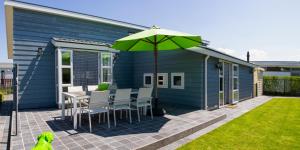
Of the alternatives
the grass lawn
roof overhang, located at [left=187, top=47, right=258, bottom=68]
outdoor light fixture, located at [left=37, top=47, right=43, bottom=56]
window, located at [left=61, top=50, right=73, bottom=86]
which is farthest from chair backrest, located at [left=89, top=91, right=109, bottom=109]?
outdoor light fixture, located at [left=37, top=47, right=43, bottom=56]

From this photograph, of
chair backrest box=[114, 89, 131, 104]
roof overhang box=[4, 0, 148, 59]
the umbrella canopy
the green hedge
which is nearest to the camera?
chair backrest box=[114, 89, 131, 104]

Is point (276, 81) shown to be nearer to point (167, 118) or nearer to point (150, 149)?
point (167, 118)

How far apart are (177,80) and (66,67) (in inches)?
183

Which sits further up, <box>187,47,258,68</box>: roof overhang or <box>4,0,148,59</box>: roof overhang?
<box>4,0,148,59</box>: roof overhang

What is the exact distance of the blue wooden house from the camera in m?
6.86

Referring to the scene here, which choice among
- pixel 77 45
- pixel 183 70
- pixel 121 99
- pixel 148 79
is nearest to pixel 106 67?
pixel 77 45

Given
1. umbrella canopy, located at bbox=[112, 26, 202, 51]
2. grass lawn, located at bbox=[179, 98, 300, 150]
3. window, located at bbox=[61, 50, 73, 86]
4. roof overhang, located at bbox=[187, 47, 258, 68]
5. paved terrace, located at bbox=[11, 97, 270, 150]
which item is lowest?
grass lawn, located at bbox=[179, 98, 300, 150]

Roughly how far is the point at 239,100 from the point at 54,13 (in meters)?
10.4

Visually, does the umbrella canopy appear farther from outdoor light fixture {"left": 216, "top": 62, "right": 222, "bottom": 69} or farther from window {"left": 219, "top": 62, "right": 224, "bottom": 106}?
window {"left": 219, "top": 62, "right": 224, "bottom": 106}

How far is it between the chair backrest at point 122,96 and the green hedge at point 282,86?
14537 mm

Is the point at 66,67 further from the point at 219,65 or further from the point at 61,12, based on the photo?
the point at 219,65

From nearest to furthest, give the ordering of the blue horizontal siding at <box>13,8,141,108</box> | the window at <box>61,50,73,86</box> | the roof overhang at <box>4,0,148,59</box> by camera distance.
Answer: the roof overhang at <box>4,0,148,59</box>
the blue horizontal siding at <box>13,8,141,108</box>
the window at <box>61,50,73,86</box>

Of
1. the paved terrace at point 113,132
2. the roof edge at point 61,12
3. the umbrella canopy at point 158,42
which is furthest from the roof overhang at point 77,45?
the paved terrace at point 113,132

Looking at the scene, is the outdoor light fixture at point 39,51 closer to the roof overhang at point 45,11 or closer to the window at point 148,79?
the roof overhang at point 45,11
